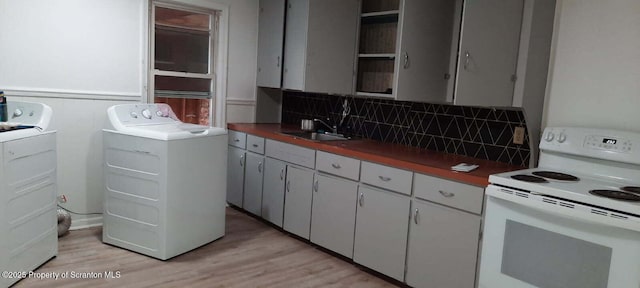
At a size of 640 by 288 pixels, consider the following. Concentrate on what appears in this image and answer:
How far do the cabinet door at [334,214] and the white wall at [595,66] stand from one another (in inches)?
53.0

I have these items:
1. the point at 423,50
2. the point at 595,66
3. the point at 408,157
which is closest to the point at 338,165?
the point at 408,157

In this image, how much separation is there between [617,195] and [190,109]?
11.5ft

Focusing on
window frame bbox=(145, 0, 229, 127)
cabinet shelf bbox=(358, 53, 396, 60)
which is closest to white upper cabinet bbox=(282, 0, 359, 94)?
cabinet shelf bbox=(358, 53, 396, 60)

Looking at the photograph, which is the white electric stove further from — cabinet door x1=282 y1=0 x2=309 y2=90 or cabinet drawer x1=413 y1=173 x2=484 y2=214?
cabinet door x1=282 y1=0 x2=309 y2=90

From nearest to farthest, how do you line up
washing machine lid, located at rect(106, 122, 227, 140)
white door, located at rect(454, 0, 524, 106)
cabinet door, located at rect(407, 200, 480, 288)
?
cabinet door, located at rect(407, 200, 480, 288), white door, located at rect(454, 0, 524, 106), washing machine lid, located at rect(106, 122, 227, 140)

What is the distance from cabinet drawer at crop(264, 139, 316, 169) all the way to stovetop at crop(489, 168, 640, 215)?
1.55 meters

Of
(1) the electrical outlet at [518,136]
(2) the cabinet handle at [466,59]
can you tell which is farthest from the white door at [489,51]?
(1) the electrical outlet at [518,136]

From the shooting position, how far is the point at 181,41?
4.17 meters

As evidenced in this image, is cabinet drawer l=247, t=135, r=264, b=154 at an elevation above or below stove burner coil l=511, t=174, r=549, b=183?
below

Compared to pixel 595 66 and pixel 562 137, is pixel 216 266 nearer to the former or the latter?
pixel 562 137

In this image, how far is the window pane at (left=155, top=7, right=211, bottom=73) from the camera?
13.2 ft

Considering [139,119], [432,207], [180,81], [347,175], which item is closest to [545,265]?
[432,207]

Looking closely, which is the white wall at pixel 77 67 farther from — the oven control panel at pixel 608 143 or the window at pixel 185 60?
the oven control panel at pixel 608 143

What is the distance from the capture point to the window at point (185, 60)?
13.1 ft
